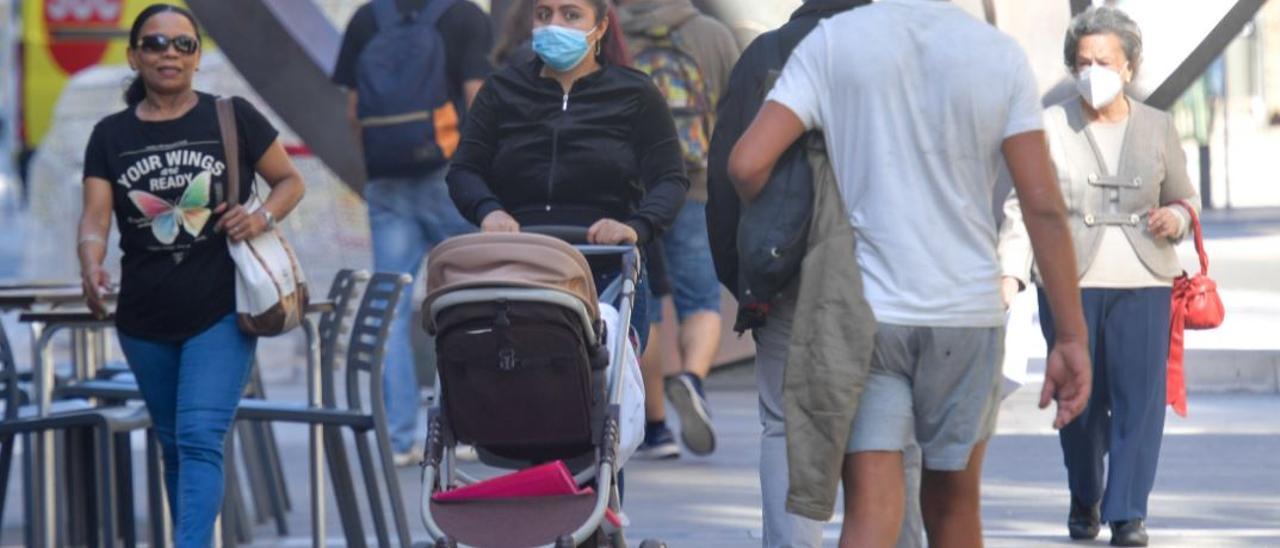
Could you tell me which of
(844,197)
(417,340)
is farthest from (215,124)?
(417,340)

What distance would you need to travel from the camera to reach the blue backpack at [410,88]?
9070 millimetres

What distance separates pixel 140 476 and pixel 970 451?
5345mm

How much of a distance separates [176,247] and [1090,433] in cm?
304

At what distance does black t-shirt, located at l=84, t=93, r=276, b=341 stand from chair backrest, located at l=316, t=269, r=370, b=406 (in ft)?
2.97

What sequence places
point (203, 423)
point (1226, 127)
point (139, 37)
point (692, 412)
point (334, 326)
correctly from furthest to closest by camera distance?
point (1226, 127) < point (692, 412) < point (334, 326) < point (139, 37) < point (203, 423)

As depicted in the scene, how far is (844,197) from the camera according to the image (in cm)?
470

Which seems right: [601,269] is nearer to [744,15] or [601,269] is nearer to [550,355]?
[550,355]

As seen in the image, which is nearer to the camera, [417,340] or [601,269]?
[601,269]

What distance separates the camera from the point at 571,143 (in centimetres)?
627

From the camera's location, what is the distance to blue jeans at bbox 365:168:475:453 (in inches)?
364

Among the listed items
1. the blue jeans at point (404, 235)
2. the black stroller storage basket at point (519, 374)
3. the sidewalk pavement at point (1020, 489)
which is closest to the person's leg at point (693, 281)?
the sidewalk pavement at point (1020, 489)

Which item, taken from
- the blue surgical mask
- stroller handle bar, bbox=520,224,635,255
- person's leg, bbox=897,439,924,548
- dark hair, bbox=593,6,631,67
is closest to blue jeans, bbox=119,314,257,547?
stroller handle bar, bbox=520,224,635,255

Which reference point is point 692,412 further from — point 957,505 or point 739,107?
point 957,505

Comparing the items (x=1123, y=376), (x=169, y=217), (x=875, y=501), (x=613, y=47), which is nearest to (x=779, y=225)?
(x=875, y=501)
